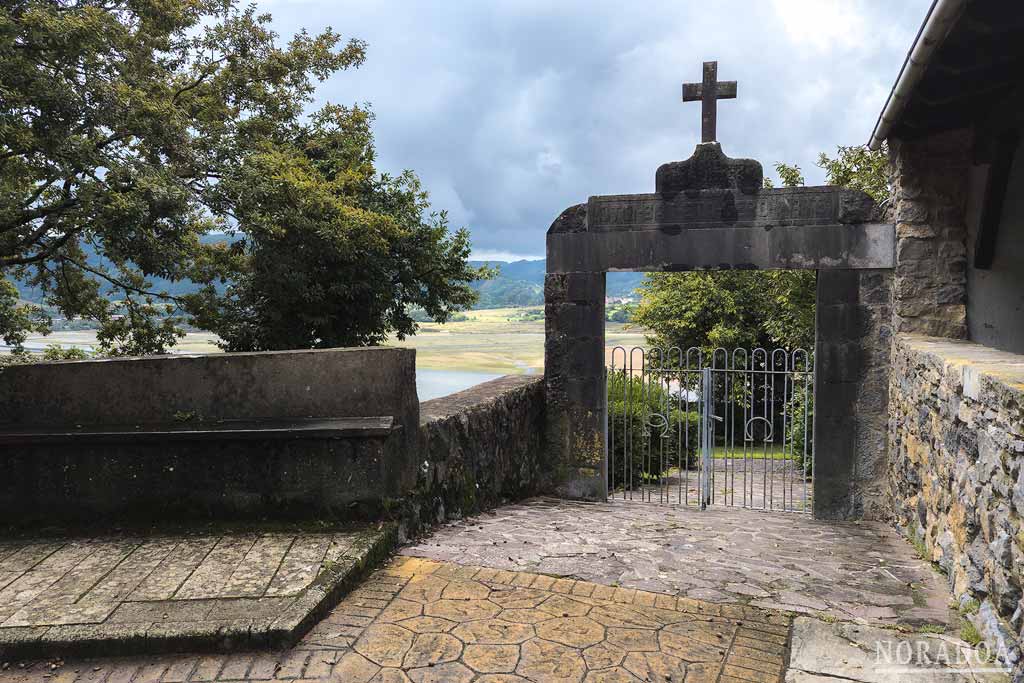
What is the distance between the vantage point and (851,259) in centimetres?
666

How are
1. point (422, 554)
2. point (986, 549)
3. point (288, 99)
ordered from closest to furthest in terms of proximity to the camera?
point (986, 549)
point (422, 554)
point (288, 99)

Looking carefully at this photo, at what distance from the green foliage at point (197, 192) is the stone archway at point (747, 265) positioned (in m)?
4.49

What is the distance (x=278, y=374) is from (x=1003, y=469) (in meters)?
3.58

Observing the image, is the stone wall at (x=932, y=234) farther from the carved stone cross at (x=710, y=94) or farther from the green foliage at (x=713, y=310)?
the green foliage at (x=713, y=310)

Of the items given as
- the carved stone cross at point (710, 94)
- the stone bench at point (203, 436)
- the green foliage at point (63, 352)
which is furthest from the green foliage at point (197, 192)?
the carved stone cross at point (710, 94)

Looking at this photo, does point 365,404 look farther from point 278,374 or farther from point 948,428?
point 948,428

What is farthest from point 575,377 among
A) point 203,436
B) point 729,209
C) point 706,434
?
point 203,436

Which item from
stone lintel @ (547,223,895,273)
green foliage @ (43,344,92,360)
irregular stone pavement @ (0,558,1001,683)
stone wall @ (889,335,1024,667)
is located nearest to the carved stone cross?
stone lintel @ (547,223,895,273)

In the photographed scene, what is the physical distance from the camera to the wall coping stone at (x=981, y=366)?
291cm

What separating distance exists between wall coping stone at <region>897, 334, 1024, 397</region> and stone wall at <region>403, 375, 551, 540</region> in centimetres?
305

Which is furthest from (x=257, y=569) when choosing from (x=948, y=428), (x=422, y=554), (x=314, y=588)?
(x=948, y=428)

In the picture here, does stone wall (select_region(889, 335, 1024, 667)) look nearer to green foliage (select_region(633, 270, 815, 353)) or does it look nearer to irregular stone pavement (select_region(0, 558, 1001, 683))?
irregular stone pavement (select_region(0, 558, 1001, 683))

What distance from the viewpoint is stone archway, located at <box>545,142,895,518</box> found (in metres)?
6.69

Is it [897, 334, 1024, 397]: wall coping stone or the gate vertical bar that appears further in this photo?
the gate vertical bar
